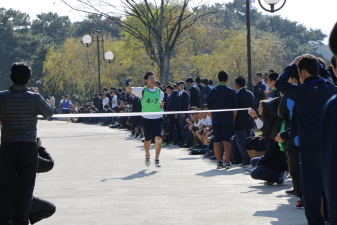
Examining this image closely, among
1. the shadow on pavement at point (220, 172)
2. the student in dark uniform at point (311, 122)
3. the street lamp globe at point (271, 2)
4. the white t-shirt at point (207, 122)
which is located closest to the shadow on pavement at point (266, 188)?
the shadow on pavement at point (220, 172)

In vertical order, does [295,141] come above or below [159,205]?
above

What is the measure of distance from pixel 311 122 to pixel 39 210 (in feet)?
9.64

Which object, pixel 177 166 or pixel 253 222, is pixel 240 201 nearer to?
pixel 253 222

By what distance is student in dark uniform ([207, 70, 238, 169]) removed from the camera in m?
13.5

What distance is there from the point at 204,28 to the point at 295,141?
4209 centimetres

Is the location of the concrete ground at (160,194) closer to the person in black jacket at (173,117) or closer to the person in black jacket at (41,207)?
the person in black jacket at (41,207)

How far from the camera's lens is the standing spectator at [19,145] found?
21.3 feet

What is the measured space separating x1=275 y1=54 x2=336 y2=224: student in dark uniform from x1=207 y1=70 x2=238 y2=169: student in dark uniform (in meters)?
6.78

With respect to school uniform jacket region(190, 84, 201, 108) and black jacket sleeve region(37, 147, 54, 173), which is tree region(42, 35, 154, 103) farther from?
black jacket sleeve region(37, 147, 54, 173)

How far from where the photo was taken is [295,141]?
7438 millimetres

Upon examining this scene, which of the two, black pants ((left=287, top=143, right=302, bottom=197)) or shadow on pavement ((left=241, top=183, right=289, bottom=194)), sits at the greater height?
black pants ((left=287, top=143, right=302, bottom=197))

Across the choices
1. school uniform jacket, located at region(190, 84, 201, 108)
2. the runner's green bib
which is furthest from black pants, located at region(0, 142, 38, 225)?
school uniform jacket, located at region(190, 84, 201, 108)

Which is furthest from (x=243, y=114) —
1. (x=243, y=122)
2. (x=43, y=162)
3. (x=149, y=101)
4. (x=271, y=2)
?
(x=43, y=162)

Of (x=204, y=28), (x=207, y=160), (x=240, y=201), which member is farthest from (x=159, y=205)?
(x=204, y=28)
